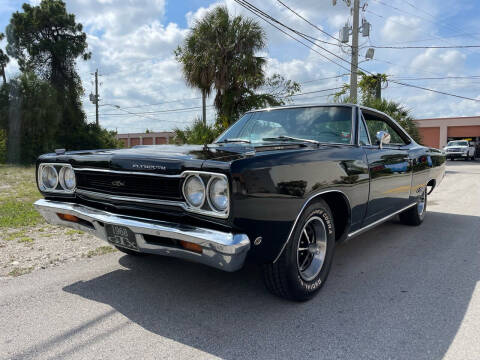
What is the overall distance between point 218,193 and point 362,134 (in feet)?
6.43

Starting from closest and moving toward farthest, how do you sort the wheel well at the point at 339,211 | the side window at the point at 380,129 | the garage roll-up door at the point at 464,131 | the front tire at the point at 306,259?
the front tire at the point at 306,259 < the wheel well at the point at 339,211 < the side window at the point at 380,129 < the garage roll-up door at the point at 464,131

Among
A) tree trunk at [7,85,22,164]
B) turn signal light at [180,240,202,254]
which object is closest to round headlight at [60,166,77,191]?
turn signal light at [180,240,202,254]

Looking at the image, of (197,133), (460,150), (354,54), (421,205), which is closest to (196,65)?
(197,133)

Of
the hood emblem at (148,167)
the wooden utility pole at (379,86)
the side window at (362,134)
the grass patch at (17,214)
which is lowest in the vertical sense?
the grass patch at (17,214)

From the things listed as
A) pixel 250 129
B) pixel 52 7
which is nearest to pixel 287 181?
pixel 250 129

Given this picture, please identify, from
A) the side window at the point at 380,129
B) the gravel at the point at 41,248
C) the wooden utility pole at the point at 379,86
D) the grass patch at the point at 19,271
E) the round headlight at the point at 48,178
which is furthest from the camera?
the wooden utility pole at the point at 379,86

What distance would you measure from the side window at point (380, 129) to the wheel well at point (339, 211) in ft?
3.49

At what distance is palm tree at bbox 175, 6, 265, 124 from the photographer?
14.3m

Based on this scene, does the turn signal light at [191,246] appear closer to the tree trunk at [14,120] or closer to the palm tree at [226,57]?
the palm tree at [226,57]

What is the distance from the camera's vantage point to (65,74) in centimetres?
2528

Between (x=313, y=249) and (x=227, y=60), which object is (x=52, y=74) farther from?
(x=313, y=249)

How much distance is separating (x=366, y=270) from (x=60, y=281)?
8.83 feet

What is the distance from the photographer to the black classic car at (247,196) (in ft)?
7.13

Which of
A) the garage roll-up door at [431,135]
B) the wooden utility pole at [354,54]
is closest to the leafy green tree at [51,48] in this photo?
the wooden utility pole at [354,54]
